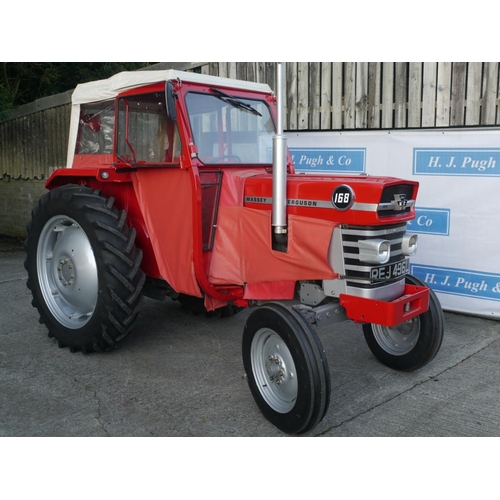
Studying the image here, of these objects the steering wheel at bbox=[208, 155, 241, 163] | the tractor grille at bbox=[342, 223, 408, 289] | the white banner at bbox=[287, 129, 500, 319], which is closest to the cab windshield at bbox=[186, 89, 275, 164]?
the steering wheel at bbox=[208, 155, 241, 163]

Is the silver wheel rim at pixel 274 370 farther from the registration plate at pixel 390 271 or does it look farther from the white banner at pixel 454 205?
the white banner at pixel 454 205

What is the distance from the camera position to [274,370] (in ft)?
11.3

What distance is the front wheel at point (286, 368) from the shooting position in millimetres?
3133

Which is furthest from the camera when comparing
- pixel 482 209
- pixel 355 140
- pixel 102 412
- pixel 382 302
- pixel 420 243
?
pixel 355 140

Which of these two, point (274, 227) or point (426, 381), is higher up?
Result: point (274, 227)

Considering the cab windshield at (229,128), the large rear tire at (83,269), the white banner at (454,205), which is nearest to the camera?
the cab windshield at (229,128)

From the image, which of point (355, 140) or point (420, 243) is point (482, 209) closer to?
point (420, 243)

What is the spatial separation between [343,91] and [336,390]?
3.88m

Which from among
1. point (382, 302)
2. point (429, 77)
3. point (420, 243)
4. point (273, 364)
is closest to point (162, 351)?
point (273, 364)

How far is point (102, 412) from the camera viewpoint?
11.8ft

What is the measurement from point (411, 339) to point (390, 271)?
87cm

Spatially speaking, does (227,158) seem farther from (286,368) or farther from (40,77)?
(40,77)

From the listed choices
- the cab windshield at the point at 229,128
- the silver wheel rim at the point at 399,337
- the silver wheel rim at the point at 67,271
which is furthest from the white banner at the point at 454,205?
the silver wheel rim at the point at 67,271

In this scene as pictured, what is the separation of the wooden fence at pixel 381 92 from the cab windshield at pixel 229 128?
213 cm
